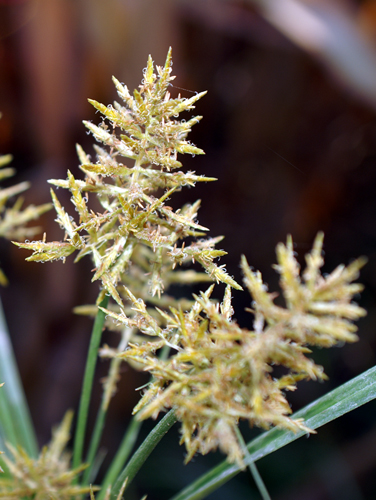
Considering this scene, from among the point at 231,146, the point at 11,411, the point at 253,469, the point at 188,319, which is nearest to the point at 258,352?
the point at 188,319

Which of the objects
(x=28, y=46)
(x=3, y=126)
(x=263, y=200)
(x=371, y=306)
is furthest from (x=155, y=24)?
(x=371, y=306)

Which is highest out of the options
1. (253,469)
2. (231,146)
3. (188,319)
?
(231,146)

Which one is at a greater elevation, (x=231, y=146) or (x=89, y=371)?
(x=231, y=146)

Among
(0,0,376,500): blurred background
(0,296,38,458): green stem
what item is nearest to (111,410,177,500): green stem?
(0,296,38,458): green stem

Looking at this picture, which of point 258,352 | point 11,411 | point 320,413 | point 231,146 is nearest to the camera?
point 258,352

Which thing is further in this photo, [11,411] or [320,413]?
[11,411]

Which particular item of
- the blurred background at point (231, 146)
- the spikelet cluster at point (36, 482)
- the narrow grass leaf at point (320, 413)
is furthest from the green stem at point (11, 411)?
the blurred background at point (231, 146)

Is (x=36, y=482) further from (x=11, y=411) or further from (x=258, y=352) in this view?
(x=258, y=352)

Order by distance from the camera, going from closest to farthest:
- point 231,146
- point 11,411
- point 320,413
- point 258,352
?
1. point 258,352
2. point 320,413
3. point 11,411
4. point 231,146
